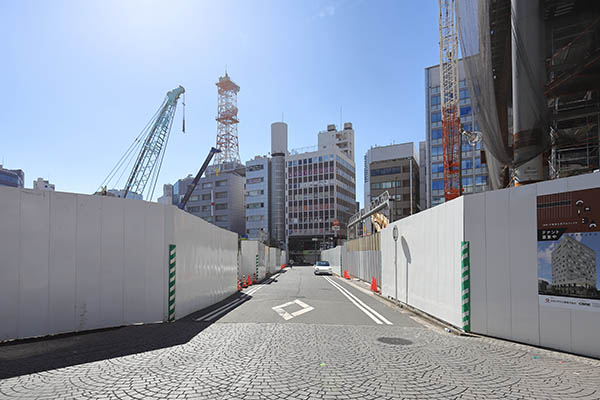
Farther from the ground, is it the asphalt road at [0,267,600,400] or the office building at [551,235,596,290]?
the office building at [551,235,596,290]

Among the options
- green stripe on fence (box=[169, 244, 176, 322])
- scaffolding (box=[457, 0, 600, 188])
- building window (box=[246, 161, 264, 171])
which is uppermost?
building window (box=[246, 161, 264, 171])

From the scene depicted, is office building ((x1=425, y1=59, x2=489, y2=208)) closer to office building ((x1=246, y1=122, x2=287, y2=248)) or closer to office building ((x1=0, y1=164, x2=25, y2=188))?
office building ((x1=246, y1=122, x2=287, y2=248))

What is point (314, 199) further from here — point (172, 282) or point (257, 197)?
A: point (172, 282)

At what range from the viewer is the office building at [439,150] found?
2603 inches

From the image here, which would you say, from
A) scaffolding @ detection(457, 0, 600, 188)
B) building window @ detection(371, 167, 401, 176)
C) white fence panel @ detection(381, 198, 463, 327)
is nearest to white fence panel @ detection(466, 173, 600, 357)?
white fence panel @ detection(381, 198, 463, 327)

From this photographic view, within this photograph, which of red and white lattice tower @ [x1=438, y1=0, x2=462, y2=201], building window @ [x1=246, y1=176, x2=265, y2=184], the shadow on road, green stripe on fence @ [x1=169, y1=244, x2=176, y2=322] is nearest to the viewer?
the shadow on road

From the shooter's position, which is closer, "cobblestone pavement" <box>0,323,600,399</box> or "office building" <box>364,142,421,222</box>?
"cobblestone pavement" <box>0,323,600,399</box>

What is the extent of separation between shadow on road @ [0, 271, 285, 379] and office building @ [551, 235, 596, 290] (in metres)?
7.44

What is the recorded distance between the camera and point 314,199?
100562 mm

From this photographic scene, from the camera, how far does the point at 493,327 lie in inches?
305

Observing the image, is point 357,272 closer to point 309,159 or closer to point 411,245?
point 411,245

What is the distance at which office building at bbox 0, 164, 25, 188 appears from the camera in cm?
11261

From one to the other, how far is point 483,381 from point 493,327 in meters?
3.04

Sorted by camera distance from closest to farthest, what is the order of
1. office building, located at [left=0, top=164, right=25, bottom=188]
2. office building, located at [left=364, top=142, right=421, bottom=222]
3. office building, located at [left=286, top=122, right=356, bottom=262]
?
1. office building, located at [left=364, top=142, right=421, bottom=222]
2. office building, located at [left=286, top=122, right=356, bottom=262]
3. office building, located at [left=0, top=164, right=25, bottom=188]
